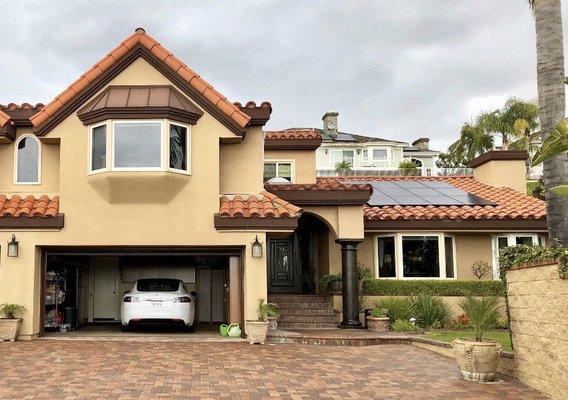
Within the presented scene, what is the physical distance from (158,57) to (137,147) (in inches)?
94.1

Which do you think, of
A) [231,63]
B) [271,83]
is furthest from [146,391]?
[271,83]

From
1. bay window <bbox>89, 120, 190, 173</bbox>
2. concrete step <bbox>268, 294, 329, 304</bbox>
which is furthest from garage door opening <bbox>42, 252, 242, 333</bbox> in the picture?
bay window <bbox>89, 120, 190, 173</bbox>

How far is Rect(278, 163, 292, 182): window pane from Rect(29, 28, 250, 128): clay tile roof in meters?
6.21

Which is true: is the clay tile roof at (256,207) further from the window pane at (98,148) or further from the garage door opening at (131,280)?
the garage door opening at (131,280)

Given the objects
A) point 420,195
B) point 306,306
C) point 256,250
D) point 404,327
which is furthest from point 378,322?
point 420,195

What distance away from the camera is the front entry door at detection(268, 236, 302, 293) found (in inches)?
793

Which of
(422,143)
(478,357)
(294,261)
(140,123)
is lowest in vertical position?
(478,357)

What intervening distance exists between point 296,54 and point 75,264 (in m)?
9.60

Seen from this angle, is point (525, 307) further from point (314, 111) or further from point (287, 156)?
point (314, 111)

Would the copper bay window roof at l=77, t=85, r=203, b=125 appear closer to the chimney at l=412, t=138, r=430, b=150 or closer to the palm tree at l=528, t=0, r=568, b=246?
the palm tree at l=528, t=0, r=568, b=246

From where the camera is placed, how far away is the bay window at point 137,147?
13281 mm

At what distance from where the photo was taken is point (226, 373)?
9.78m

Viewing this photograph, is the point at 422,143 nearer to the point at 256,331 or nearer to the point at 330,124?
the point at 330,124

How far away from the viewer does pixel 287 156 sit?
2014 centimetres
